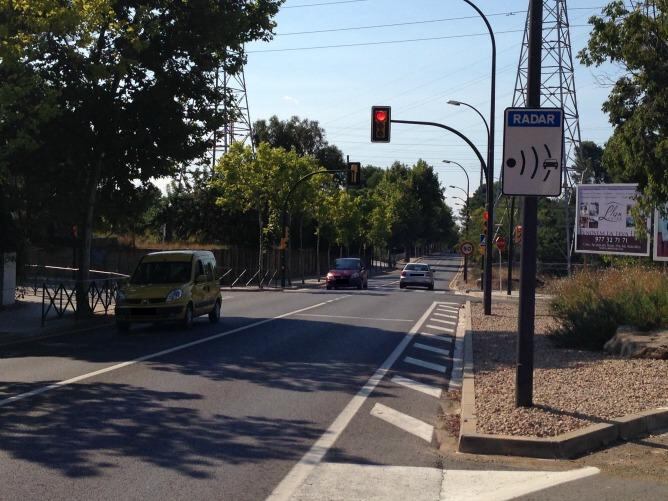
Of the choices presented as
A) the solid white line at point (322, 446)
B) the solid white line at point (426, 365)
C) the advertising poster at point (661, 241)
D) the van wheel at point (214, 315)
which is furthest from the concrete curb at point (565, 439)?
the advertising poster at point (661, 241)

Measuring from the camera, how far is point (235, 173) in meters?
48.5

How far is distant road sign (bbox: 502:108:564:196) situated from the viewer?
9.16m

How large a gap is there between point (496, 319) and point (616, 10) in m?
10.1

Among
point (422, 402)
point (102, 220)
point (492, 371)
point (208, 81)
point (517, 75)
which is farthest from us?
point (517, 75)

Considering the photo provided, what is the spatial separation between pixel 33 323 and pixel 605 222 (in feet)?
87.8

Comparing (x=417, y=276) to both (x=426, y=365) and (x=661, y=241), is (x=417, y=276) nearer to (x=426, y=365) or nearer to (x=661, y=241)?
(x=661, y=241)


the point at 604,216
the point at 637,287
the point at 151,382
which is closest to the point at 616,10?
the point at 637,287

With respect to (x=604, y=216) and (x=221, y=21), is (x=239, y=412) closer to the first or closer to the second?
(x=221, y=21)

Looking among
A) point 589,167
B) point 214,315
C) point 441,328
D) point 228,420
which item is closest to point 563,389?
point 228,420

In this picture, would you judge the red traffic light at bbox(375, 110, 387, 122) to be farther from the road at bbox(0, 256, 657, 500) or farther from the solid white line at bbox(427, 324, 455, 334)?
the road at bbox(0, 256, 657, 500)

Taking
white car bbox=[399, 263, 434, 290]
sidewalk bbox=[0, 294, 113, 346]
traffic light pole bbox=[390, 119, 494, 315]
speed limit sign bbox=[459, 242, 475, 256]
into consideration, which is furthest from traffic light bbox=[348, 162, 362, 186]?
sidewalk bbox=[0, 294, 113, 346]

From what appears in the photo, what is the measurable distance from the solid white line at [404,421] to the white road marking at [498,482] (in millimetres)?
1490

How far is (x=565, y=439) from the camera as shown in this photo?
7934 mm

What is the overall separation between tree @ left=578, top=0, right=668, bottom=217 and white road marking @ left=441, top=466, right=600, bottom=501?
999 centimetres
